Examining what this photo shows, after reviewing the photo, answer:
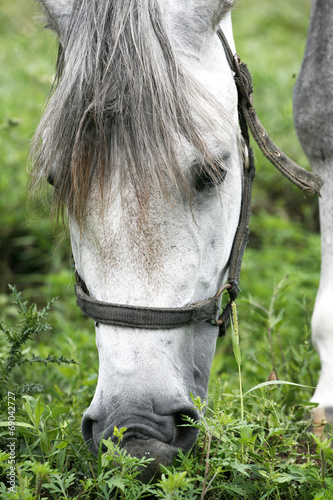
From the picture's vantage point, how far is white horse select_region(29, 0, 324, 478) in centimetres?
166

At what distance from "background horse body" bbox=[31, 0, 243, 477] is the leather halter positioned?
Result: 0.11 ft

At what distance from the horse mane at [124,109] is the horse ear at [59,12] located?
21 centimetres

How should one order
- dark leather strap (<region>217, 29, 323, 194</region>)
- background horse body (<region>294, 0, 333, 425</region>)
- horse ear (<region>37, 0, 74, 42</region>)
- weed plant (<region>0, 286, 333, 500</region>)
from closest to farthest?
weed plant (<region>0, 286, 333, 500</region>), horse ear (<region>37, 0, 74, 42</region>), dark leather strap (<region>217, 29, 323, 194</region>), background horse body (<region>294, 0, 333, 425</region>)

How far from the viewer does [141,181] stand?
68.1 inches

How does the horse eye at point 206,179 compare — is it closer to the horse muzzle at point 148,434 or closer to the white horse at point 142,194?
the white horse at point 142,194

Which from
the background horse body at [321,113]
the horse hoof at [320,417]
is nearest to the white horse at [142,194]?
the horse hoof at [320,417]

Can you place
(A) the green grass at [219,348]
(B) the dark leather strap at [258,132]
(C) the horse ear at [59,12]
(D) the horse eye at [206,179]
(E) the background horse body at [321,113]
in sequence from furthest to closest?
(E) the background horse body at [321,113] < (B) the dark leather strap at [258,132] < (C) the horse ear at [59,12] < (D) the horse eye at [206,179] < (A) the green grass at [219,348]

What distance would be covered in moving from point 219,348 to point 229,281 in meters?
1.49

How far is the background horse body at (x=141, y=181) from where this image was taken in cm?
167

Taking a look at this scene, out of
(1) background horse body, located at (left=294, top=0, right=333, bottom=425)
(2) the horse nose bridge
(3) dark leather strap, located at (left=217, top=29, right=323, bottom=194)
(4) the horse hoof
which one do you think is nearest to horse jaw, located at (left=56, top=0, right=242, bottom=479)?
(2) the horse nose bridge

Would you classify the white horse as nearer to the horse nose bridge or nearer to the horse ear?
the horse nose bridge

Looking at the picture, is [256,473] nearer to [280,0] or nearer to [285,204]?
[285,204]

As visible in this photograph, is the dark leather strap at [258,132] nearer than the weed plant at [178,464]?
No

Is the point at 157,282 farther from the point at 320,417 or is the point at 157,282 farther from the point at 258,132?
the point at 320,417
